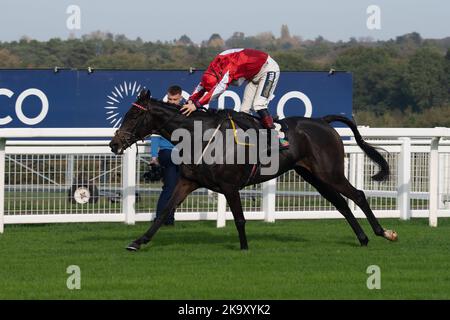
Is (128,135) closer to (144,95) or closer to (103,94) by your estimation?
(144,95)

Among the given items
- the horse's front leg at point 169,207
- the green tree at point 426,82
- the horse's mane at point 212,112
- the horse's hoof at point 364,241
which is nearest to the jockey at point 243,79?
the horse's mane at point 212,112

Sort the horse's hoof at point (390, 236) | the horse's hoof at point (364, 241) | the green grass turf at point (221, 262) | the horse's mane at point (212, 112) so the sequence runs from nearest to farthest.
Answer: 1. the green grass turf at point (221, 262)
2. the horse's mane at point (212, 112)
3. the horse's hoof at point (364, 241)
4. the horse's hoof at point (390, 236)

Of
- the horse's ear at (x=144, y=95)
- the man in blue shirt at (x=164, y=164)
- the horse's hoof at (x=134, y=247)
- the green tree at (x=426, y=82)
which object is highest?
the green tree at (x=426, y=82)

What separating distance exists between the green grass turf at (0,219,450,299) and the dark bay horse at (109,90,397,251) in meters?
0.35

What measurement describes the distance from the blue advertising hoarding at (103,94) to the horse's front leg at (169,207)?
24.3ft

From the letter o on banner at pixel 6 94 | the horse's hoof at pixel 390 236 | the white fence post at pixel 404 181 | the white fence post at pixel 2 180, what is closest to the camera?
the horse's hoof at pixel 390 236

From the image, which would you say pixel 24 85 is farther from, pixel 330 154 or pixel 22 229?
pixel 330 154

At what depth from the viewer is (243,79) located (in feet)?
35.8

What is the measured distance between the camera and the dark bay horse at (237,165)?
34.2 ft

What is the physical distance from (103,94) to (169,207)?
860 centimetres

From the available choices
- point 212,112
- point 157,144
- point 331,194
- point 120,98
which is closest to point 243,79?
point 212,112

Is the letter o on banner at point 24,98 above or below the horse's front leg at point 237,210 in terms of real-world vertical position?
above

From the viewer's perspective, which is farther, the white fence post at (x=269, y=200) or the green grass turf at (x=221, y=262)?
the white fence post at (x=269, y=200)

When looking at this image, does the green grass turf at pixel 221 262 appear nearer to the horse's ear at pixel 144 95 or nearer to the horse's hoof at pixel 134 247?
the horse's hoof at pixel 134 247
